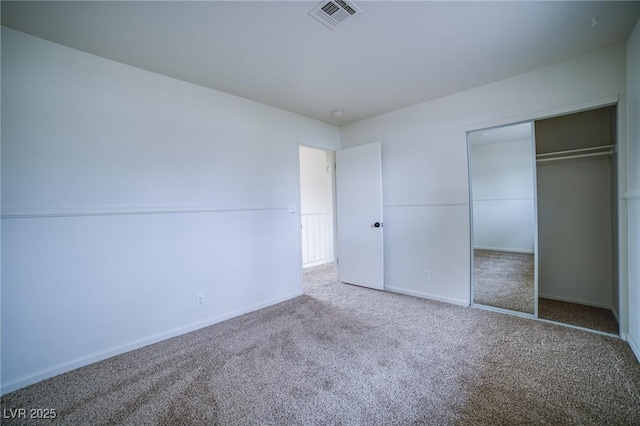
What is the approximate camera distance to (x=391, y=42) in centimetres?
213

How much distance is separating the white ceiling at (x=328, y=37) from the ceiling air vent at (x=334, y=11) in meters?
0.05

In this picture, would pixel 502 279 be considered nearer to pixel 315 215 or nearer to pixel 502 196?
pixel 502 196

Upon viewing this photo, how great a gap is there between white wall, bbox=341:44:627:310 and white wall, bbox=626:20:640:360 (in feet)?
0.45

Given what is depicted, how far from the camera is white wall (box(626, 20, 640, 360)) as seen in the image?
1.97 m

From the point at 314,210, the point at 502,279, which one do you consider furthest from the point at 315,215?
the point at 502,279

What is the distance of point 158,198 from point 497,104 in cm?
356

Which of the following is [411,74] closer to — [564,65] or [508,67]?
[508,67]

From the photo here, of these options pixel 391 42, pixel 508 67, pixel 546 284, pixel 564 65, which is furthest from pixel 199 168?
pixel 546 284

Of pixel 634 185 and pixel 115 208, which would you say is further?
pixel 115 208

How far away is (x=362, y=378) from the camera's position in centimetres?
186

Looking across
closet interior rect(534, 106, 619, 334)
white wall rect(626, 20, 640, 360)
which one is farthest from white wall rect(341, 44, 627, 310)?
closet interior rect(534, 106, 619, 334)

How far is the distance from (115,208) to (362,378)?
236 cm

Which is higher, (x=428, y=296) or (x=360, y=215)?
(x=360, y=215)

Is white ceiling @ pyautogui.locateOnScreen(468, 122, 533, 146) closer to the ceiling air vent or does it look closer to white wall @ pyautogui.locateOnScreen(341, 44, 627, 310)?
white wall @ pyautogui.locateOnScreen(341, 44, 627, 310)
